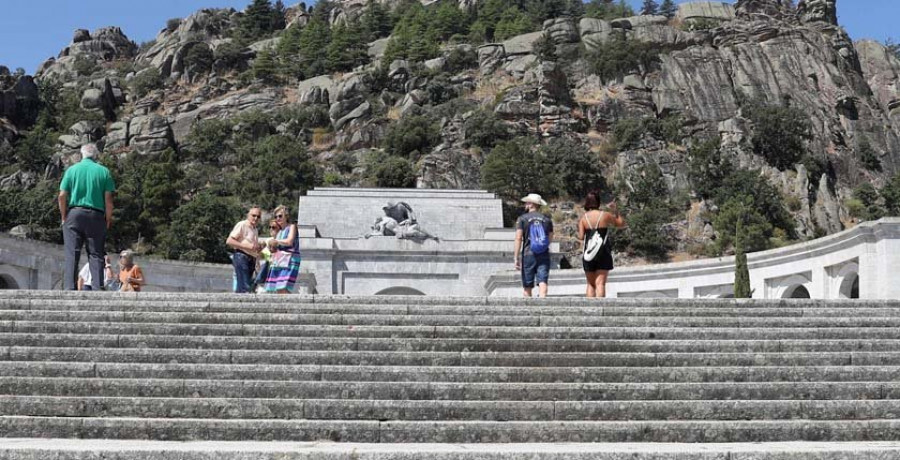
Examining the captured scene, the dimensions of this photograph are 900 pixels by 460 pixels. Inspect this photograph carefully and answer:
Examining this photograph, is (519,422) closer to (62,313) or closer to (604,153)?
(62,313)

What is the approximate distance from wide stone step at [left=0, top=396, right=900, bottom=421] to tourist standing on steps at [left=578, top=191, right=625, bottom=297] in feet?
15.5

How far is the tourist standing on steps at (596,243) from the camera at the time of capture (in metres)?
13.6

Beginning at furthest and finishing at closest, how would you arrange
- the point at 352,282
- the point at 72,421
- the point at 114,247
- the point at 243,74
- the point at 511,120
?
the point at 243,74
the point at 511,120
the point at 114,247
the point at 352,282
the point at 72,421

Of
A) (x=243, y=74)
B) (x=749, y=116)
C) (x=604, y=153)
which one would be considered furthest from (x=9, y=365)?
(x=243, y=74)

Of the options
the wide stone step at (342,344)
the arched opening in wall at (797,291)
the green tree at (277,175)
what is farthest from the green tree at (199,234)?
the wide stone step at (342,344)

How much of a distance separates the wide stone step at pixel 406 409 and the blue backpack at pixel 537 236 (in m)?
5.50

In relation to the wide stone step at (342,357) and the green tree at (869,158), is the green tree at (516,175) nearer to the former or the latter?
the green tree at (869,158)

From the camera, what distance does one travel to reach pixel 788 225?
58156 millimetres

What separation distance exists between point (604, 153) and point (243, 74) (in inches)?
1453

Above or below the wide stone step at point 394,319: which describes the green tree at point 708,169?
above

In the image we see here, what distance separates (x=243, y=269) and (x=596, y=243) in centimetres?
487

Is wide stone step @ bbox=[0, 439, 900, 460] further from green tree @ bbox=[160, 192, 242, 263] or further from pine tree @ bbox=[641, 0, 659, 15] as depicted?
pine tree @ bbox=[641, 0, 659, 15]

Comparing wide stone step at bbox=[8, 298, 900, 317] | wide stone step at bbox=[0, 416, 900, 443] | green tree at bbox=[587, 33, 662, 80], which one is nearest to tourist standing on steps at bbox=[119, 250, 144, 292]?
wide stone step at bbox=[8, 298, 900, 317]

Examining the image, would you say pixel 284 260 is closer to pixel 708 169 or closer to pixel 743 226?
pixel 743 226
